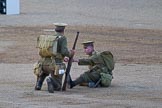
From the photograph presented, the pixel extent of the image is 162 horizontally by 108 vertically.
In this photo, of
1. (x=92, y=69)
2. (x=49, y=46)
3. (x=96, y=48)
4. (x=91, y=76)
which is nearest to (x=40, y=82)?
(x=49, y=46)

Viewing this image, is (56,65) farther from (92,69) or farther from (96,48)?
(96,48)

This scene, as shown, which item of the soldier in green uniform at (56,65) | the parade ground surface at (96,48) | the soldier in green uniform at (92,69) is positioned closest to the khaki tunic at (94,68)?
the soldier in green uniform at (92,69)

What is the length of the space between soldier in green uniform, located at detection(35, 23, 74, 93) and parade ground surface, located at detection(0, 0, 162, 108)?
18 centimetres

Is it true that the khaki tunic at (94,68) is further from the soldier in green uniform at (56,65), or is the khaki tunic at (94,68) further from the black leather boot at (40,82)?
the black leather boot at (40,82)

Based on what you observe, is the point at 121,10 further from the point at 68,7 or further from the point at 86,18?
the point at 86,18

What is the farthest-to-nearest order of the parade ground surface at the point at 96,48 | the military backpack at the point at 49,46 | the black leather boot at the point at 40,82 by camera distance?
the black leather boot at the point at 40,82 → the military backpack at the point at 49,46 → the parade ground surface at the point at 96,48

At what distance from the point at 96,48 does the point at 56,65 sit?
10.6m

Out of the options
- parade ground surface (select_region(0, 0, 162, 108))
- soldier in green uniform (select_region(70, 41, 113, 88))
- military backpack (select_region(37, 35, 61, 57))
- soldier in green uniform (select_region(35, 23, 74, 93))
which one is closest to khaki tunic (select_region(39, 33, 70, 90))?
soldier in green uniform (select_region(35, 23, 74, 93))

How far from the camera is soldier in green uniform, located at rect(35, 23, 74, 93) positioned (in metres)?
14.7

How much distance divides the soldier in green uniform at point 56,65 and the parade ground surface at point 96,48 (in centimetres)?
18

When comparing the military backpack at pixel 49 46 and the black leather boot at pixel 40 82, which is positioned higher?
the military backpack at pixel 49 46

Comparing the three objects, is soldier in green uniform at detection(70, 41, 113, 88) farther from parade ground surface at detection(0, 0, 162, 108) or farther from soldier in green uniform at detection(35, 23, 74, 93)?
soldier in green uniform at detection(35, 23, 74, 93)

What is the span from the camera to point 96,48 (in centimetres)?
2531

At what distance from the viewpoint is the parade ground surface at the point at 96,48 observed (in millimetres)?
13961
